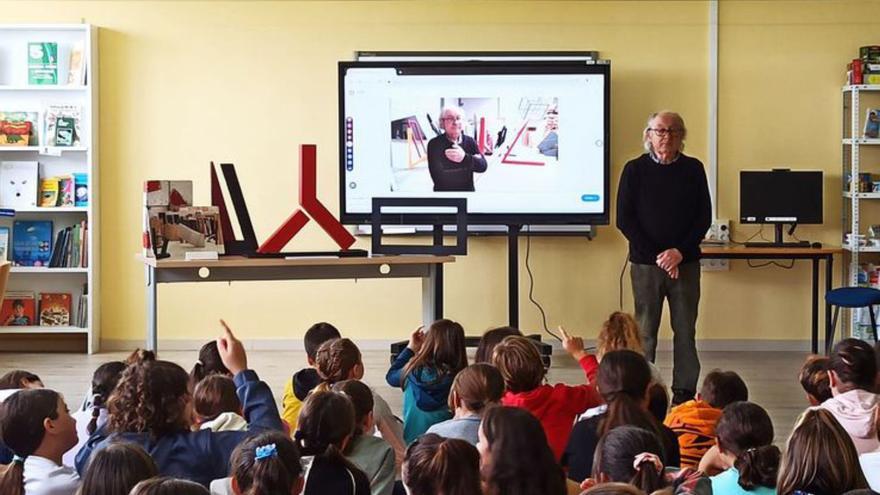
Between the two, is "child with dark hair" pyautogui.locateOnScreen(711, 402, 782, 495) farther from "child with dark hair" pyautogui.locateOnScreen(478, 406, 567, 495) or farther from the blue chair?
the blue chair

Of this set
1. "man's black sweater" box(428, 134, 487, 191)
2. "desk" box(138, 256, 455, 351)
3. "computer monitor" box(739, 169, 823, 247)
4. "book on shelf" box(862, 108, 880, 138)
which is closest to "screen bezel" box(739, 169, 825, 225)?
"computer monitor" box(739, 169, 823, 247)

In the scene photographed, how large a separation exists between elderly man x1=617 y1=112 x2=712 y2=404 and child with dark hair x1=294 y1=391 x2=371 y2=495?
3190 millimetres

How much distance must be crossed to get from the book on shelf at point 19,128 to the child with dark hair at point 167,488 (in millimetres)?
6127

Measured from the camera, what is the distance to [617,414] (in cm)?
307

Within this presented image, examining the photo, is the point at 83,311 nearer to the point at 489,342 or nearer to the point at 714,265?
the point at 714,265

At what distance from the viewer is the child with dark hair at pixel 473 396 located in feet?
10.2

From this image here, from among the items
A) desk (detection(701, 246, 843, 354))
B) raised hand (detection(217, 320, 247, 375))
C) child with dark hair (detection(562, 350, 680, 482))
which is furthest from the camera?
desk (detection(701, 246, 843, 354))

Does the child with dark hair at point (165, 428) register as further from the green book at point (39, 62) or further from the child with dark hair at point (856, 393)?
the green book at point (39, 62)

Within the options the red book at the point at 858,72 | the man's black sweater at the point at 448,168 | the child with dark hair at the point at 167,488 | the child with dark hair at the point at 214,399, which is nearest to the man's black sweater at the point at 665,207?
the man's black sweater at the point at 448,168

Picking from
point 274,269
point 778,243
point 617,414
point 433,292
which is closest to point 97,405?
point 617,414

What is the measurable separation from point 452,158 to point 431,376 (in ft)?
11.9

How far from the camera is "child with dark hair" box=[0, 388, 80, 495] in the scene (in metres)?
2.70

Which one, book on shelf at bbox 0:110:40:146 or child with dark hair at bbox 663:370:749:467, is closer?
child with dark hair at bbox 663:370:749:467

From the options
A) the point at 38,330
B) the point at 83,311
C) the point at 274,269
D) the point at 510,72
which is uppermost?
the point at 510,72
